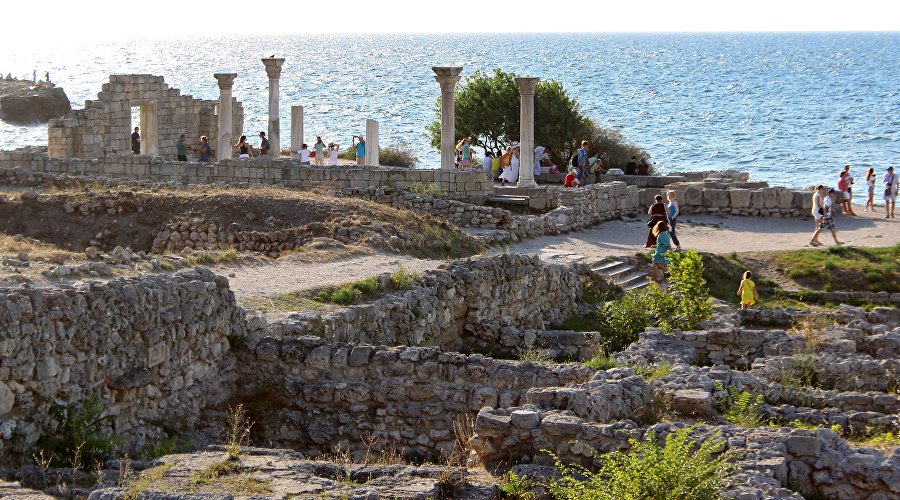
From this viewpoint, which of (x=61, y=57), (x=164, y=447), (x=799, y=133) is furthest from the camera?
(x=61, y=57)

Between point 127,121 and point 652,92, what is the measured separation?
8566 cm

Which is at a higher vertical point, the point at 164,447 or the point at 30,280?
the point at 30,280

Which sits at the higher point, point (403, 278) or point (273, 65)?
point (273, 65)

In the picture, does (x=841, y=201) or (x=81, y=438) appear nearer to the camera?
(x=81, y=438)

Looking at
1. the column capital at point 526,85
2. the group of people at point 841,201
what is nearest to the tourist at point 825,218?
the group of people at point 841,201

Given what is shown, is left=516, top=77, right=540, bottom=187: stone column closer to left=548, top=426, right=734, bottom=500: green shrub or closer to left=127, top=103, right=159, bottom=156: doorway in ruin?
left=127, top=103, right=159, bottom=156: doorway in ruin

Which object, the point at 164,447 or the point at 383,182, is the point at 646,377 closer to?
the point at 164,447

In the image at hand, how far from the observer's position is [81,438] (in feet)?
31.0

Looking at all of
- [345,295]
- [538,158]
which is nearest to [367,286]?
[345,295]

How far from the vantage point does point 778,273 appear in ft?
75.9

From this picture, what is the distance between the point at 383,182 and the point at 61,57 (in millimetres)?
180321

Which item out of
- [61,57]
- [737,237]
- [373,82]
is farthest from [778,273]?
[61,57]

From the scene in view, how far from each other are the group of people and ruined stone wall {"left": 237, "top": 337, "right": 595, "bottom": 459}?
15625 mm

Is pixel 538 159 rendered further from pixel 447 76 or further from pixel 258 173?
pixel 258 173
